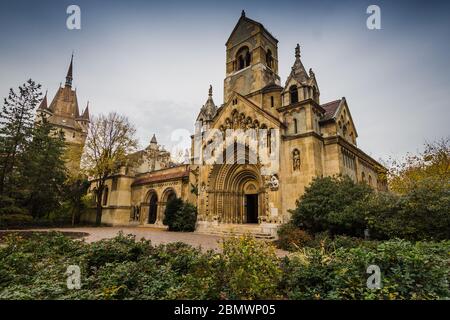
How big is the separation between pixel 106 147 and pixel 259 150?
1859cm

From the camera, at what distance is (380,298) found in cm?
365

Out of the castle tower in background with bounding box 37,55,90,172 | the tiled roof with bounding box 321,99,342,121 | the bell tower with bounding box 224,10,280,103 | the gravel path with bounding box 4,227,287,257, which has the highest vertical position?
the castle tower in background with bounding box 37,55,90,172

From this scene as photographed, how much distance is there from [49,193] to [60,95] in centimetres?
4726

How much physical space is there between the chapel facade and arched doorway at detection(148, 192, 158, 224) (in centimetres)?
12

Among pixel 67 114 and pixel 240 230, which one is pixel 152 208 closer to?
pixel 240 230

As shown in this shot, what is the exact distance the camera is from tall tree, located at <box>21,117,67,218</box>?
20619 millimetres

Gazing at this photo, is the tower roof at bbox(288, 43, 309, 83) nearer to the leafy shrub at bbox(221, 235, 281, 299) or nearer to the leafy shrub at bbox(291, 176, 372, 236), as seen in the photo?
the leafy shrub at bbox(291, 176, 372, 236)

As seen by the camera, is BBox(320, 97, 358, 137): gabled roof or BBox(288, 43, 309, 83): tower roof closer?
BBox(288, 43, 309, 83): tower roof

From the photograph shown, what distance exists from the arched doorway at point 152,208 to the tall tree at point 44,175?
9.51 meters

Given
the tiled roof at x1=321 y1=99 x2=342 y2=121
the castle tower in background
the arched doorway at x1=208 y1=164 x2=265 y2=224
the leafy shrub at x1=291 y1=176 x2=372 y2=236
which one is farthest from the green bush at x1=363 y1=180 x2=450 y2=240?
the castle tower in background

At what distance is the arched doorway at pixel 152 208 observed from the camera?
27.6 metres

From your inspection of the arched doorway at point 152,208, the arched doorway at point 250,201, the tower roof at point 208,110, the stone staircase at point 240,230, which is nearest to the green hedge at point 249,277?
the stone staircase at point 240,230

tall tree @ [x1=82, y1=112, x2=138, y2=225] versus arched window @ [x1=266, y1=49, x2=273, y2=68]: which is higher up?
arched window @ [x1=266, y1=49, x2=273, y2=68]
